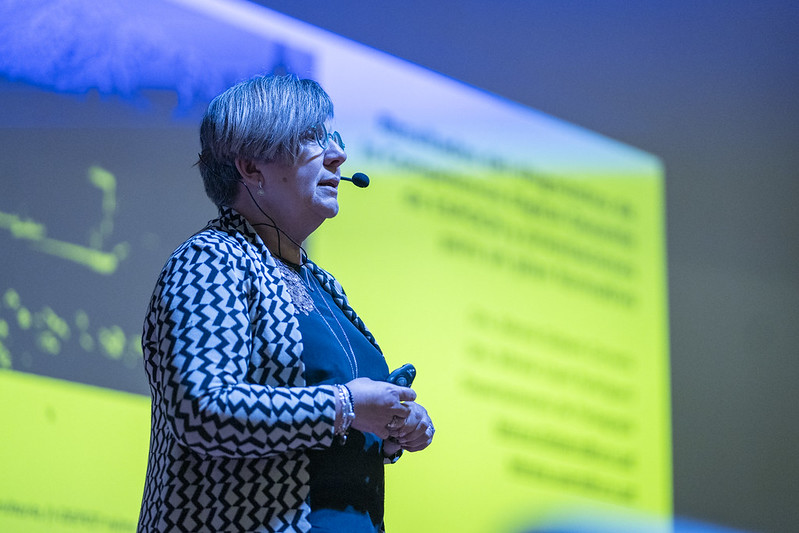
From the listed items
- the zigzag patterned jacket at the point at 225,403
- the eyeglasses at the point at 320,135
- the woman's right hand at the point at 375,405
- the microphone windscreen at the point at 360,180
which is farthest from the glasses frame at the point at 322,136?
the woman's right hand at the point at 375,405

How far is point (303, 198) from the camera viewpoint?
135 centimetres

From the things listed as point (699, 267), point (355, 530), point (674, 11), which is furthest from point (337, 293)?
point (674, 11)

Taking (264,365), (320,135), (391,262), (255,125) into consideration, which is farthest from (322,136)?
(391,262)

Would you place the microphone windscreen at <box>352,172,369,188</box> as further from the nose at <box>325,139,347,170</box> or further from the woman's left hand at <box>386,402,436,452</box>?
the woman's left hand at <box>386,402,436,452</box>

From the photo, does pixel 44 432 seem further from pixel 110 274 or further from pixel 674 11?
pixel 674 11

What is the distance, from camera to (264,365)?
1.17m

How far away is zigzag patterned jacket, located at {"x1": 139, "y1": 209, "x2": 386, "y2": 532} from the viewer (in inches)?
41.3

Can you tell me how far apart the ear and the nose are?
10 cm

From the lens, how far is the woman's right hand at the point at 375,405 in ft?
3.67

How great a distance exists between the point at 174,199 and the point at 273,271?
3.35 feet

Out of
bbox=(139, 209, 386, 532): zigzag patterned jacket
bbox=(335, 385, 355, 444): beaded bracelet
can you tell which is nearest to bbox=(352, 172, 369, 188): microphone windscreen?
bbox=(139, 209, 386, 532): zigzag patterned jacket

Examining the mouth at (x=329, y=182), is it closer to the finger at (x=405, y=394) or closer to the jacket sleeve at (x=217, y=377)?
the jacket sleeve at (x=217, y=377)

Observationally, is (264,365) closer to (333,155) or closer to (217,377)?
(217,377)

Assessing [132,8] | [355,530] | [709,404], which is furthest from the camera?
[709,404]
